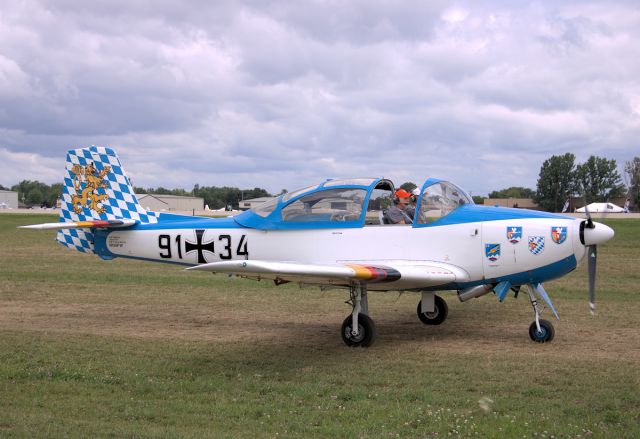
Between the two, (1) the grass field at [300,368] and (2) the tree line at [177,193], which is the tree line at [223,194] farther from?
(1) the grass field at [300,368]

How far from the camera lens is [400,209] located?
385 inches

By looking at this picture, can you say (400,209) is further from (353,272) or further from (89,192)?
(89,192)

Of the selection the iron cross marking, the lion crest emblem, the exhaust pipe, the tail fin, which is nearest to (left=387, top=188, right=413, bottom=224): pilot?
the exhaust pipe

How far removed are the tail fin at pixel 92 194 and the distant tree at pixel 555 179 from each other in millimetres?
35810

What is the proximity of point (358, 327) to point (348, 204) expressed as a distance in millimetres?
1875

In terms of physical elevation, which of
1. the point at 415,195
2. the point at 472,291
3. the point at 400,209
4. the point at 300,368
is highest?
the point at 415,195

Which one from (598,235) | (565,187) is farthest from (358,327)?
(565,187)

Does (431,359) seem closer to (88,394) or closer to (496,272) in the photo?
(496,272)

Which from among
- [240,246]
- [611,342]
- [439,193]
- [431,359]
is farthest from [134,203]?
[611,342]

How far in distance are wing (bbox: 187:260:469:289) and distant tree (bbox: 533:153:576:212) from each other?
35748 millimetres

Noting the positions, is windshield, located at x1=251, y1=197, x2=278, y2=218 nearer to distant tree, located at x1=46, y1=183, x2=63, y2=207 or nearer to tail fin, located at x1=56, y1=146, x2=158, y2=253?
tail fin, located at x1=56, y1=146, x2=158, y2=253

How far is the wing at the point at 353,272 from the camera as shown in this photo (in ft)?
23.4

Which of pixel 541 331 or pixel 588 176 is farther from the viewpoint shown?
pixel 588 176

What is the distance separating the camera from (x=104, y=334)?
32.2 ft
